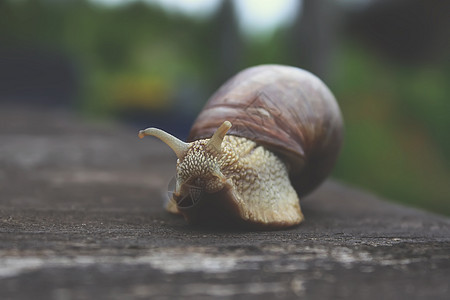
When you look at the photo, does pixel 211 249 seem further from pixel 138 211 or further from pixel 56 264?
pixel 138 211

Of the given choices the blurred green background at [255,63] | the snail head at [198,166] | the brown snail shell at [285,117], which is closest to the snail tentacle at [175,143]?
the snail head at [198,166]

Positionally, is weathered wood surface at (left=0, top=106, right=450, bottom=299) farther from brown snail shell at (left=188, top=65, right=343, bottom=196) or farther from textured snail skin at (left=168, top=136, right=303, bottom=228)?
brown snail shell at (left=188, top=65, right=343, bottom=196)

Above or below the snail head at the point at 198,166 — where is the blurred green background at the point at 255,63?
above

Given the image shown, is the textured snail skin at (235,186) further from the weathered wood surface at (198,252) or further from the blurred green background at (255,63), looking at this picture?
the blurred green background at (255,63)

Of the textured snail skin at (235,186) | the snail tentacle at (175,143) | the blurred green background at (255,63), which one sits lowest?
the textured snail skin at (235,186)

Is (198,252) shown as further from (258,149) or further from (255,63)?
(255,63)

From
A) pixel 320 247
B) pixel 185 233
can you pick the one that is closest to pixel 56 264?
pixel 185 233

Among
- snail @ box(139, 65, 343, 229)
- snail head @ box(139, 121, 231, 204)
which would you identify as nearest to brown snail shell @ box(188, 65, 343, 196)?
snail @ box(139, 65, 343, 229)
